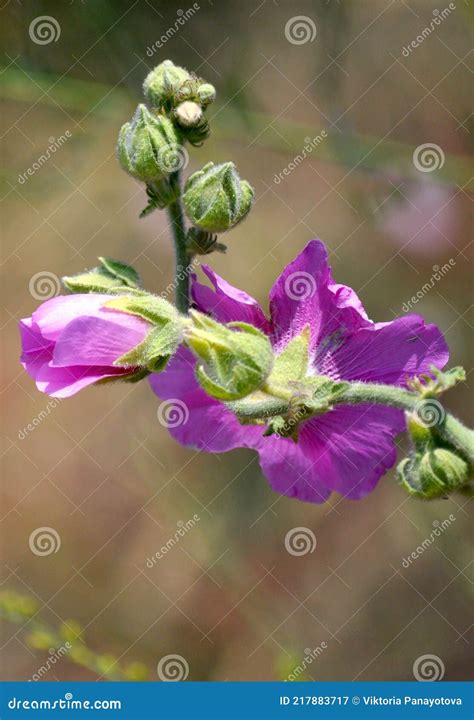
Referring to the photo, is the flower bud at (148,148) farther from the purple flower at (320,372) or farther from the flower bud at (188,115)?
the purple flower at (320,372)

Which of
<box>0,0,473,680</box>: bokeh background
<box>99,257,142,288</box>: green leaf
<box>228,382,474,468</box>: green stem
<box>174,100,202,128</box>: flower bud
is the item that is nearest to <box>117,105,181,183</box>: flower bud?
<box>174,100,202,128</box>: flower bud

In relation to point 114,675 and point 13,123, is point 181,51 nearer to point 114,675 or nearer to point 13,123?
point 13,123

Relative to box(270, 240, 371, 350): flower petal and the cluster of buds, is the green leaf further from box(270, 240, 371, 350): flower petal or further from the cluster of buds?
the cluster of buds

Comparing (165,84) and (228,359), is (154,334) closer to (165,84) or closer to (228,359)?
(228,359)

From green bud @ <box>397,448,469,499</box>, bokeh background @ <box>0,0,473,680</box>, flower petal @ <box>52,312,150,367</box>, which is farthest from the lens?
bokeh background @ <box>0,0,473,680</box>

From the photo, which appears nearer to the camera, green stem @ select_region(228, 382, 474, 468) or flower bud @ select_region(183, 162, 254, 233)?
green stem @ select_region(228, 382, 474, 468)

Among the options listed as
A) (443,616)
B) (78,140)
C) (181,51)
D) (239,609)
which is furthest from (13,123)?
(443,616)
